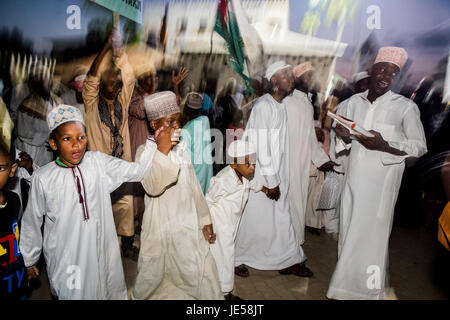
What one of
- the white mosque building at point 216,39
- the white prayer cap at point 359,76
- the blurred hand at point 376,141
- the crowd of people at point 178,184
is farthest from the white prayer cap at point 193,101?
the white prayer cap at point 359,76

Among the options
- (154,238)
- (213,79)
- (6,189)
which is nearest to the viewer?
(6,189)

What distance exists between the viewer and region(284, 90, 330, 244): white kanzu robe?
3.61 meters

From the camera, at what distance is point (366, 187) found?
111 inches

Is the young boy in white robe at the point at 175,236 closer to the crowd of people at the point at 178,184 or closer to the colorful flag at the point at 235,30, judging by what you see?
the crowd of people at the point at 178,184

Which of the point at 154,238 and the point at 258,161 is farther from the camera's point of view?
the point at 258,161

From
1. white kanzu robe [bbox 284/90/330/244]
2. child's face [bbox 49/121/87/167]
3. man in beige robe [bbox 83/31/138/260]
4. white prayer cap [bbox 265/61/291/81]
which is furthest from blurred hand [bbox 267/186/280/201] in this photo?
child's face [bbox 49/121/87/167]

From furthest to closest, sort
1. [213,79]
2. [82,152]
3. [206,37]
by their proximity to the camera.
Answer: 1. [213,79]
2. [206,37]
3. [82,152]

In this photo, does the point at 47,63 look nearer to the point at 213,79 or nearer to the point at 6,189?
the point at 6,189

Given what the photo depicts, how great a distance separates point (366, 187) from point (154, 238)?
207 centimetres

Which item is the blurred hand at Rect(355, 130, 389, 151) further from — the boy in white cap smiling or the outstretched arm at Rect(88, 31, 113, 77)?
the outstretched arm at Rect(88, 31, 113, 77)

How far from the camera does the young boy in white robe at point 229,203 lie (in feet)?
8.73

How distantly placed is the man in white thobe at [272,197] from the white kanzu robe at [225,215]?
577 millimetres

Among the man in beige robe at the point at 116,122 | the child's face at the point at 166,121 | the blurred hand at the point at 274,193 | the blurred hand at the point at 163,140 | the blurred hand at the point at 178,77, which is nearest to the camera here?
the blurred hand at the point at 163,140
